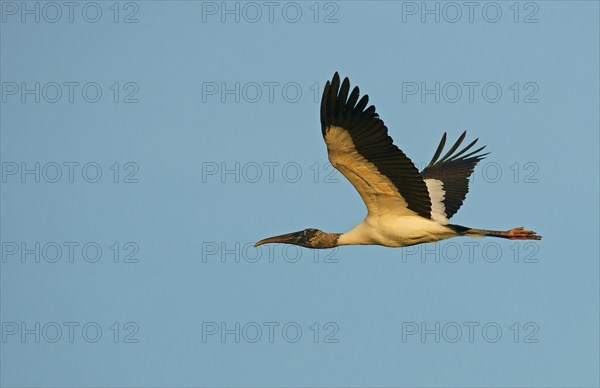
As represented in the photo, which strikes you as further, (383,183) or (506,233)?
(506,233)

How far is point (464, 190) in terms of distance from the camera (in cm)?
2098

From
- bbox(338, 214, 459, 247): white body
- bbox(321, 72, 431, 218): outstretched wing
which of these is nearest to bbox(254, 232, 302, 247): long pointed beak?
bbox(338, 214, 459, 247): white body

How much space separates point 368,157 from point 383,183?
92 centimetres

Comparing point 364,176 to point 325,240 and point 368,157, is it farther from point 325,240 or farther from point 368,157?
point 325,240

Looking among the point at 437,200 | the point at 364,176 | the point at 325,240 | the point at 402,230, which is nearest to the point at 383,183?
the point at 364,176

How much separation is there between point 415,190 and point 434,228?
42.9 inches

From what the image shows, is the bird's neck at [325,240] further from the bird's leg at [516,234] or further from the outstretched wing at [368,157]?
the bird's leg at [516,234]

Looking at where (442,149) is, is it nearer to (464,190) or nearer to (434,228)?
(464,190)

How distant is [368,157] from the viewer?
16578 mm

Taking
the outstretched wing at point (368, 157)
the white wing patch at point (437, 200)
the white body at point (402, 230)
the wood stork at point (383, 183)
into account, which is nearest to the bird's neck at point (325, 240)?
the wood stork at point (383, 183)

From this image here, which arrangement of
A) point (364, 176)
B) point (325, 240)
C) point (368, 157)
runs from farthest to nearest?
point (325, 240), point (364, 176), point (368, 157)

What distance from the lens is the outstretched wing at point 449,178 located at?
20297 mm

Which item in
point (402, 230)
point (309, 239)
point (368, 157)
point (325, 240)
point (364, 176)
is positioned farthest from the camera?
point (309, 239)

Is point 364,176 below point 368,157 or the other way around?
below
